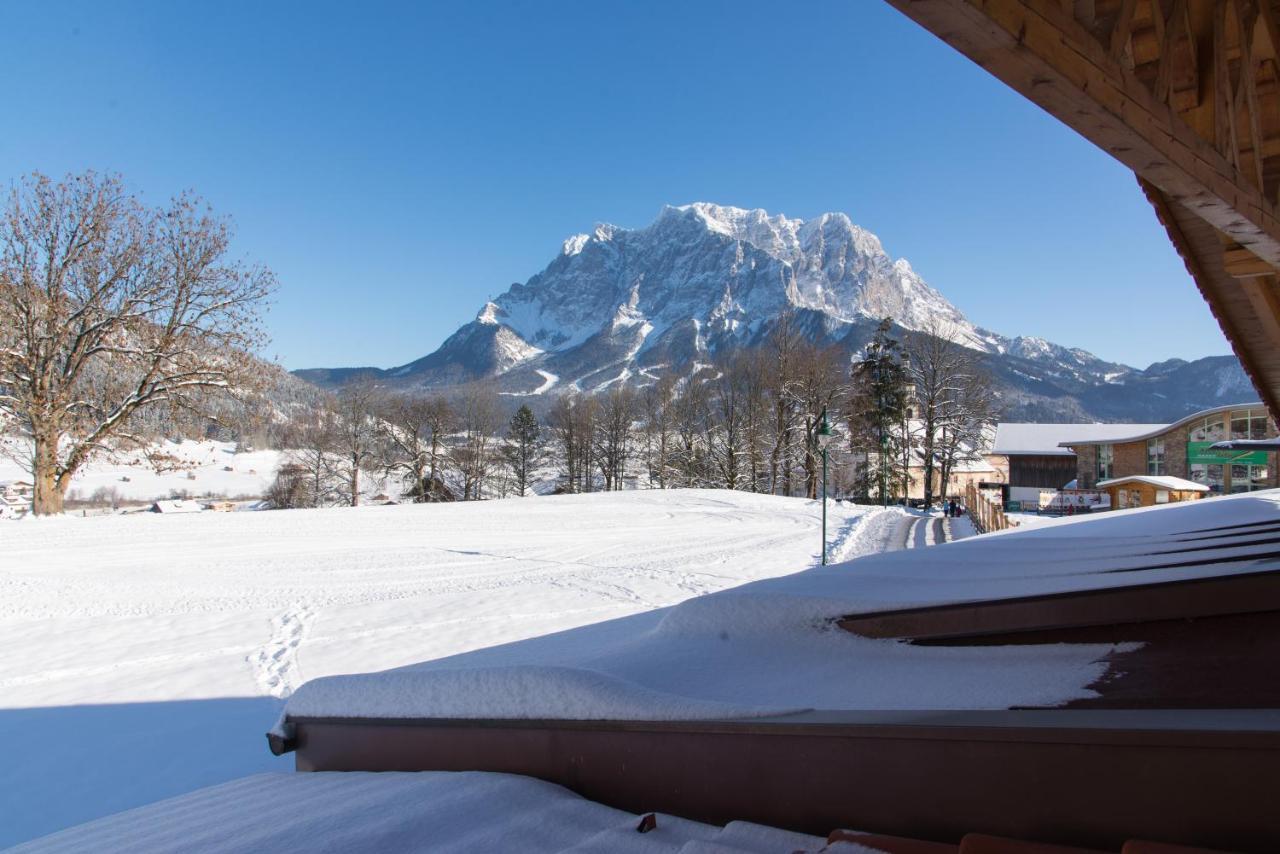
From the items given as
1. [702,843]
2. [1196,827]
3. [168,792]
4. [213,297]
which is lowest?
[168,792]

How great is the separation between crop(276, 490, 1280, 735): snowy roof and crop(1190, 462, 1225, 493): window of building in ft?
131

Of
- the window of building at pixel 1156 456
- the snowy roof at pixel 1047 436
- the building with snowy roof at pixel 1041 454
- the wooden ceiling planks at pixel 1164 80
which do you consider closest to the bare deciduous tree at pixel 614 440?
the building with snowy roof at pixel 1041 454

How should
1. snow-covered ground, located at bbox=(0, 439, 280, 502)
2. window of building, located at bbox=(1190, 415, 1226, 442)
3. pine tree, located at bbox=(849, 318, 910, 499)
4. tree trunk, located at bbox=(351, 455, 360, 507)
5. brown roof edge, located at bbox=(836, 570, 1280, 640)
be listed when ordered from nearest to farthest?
brown roof edge, located at bbox=(836, 570, 1280, 640) < window of building, located at bbox=(1190, 415, 1226, 442) < pine tree, located at bbox=(849, 318, 910, 499) < tree trunk, located at bbox=(351, 455, 360, 507) < snow-covered ground, located at bbox=(0, 439, 280, 502)

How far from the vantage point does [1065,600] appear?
203cm

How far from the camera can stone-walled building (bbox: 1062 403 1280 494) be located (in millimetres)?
30000

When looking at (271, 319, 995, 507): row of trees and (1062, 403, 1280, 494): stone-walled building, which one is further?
(271, 319, 995, 507): row of trees

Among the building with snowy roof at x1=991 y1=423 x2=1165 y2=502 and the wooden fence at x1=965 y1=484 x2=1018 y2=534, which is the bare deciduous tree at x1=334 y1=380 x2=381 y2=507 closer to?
the wooden fence at x1=965 y1=484 x2=1018 y2=534

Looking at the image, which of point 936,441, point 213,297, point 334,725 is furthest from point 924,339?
point 334,725

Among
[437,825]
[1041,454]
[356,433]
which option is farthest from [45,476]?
[1041,454]

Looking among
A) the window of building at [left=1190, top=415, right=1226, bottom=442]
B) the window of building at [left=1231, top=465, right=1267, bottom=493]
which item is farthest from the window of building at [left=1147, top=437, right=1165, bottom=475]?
the window of building at [left=1231, top=465, right=1267, bottom=493]

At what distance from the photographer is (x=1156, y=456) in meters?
37.3

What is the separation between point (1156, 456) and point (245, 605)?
1701 inches

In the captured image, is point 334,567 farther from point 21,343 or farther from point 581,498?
point 581,498

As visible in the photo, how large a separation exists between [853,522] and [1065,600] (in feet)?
80.2
